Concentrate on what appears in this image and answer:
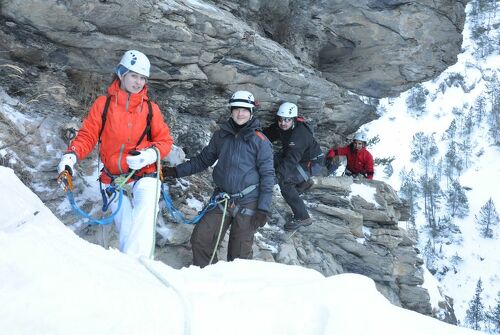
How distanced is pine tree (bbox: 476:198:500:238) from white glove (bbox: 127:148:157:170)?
94552 mm

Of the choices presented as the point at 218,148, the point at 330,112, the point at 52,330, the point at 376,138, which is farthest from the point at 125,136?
the point at 376,138

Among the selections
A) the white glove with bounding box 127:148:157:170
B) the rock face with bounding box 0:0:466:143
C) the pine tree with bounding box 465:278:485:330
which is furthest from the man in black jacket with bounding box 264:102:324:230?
the pine tree with bounding box 465:278:485:330

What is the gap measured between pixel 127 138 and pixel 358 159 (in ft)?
27.7

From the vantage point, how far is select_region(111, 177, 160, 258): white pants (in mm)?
4457

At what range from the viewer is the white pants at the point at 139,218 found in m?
4.46

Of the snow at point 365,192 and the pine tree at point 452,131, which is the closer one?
the snow at point 365,192

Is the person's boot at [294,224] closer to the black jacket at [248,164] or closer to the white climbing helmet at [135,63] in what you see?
the black jacket at [248,164]

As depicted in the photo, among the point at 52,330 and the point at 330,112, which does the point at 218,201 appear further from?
the point at 330,112

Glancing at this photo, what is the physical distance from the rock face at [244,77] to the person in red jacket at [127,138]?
3.50 ft

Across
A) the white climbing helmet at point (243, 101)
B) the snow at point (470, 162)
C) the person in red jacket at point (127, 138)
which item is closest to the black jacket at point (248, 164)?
the white climbing helmet at point (243, 101)

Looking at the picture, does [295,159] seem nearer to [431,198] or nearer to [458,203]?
[458,203]

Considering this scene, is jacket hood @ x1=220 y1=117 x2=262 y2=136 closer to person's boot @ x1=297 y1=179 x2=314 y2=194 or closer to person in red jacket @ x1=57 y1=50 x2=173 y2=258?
person in red jacket @ x1=57 y1=50 x2=173 y2=258

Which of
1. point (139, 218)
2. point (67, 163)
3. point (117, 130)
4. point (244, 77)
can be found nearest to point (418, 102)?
point (244, 77)

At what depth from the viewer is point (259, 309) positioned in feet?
7.09
